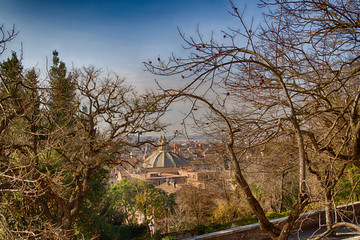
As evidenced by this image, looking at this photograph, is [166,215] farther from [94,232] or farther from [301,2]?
[301,2]

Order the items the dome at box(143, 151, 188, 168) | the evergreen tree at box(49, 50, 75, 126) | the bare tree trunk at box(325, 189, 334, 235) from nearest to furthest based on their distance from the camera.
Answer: the bare tree trunk at box(325, 189, 334, 235) → the evergreen tree at box(49, 50, 75, 126) → the dome at box(143, 151, 188, 168)

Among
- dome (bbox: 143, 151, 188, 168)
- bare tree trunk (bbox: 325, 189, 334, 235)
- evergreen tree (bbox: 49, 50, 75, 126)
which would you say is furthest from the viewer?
dome (bbox: 143, 151, 188, 168)

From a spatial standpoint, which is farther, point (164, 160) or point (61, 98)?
point (164, 160)

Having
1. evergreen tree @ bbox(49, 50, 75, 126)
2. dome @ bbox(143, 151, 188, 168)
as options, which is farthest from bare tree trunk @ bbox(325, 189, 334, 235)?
dome @ bbox(143, 151, 188, 168)

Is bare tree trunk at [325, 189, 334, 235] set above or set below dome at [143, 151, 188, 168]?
below

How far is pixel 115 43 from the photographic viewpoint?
5.71 meters

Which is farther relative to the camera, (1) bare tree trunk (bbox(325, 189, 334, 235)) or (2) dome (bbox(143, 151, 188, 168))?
(2) dome (bbox(143, 151, 188, 168))

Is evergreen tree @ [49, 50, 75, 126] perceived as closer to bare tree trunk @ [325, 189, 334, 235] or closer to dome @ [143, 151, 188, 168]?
bare tree trunk @ [325, 189, 334, 235]

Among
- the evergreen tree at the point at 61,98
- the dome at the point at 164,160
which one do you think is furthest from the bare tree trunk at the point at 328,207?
the dome at the point at 164,160

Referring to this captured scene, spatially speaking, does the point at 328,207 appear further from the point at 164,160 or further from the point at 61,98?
the point at 164,160

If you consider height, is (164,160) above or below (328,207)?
above

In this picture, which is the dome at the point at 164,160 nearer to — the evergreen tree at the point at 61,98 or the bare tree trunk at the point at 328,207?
the evergreen tree at the point at 61,98

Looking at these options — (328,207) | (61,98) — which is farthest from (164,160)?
(328,207)

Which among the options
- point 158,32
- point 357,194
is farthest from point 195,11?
point 357,194
